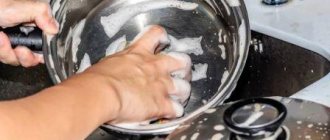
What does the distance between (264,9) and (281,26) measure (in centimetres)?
6

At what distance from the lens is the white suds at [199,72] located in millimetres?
832

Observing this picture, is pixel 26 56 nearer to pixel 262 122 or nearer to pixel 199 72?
pixel 199 72

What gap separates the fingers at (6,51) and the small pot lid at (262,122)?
1.03 feet

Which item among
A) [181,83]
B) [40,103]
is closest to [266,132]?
[40,103]

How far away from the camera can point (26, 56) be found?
0.78m

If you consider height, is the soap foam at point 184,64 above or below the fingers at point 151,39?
below

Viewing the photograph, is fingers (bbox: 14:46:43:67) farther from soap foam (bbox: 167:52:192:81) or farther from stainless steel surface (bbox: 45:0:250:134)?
soap foam (bbox: 167:52:192:81)

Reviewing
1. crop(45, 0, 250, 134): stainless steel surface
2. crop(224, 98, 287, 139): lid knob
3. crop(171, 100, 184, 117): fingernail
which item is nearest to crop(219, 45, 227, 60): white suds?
crop(45, 0, 250, 134): stainless steel surface

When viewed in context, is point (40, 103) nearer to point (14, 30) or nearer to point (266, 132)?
point (266, 132)

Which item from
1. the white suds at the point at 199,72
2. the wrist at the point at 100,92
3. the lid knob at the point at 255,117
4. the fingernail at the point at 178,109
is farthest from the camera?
the white suds at the point at 199,72

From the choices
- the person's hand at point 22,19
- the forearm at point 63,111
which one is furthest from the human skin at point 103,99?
the person's hand at point 22,19

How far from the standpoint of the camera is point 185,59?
772mm

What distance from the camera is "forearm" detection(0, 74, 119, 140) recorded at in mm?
468

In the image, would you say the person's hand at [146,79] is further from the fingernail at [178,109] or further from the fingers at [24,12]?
the fingers at [24,12]
